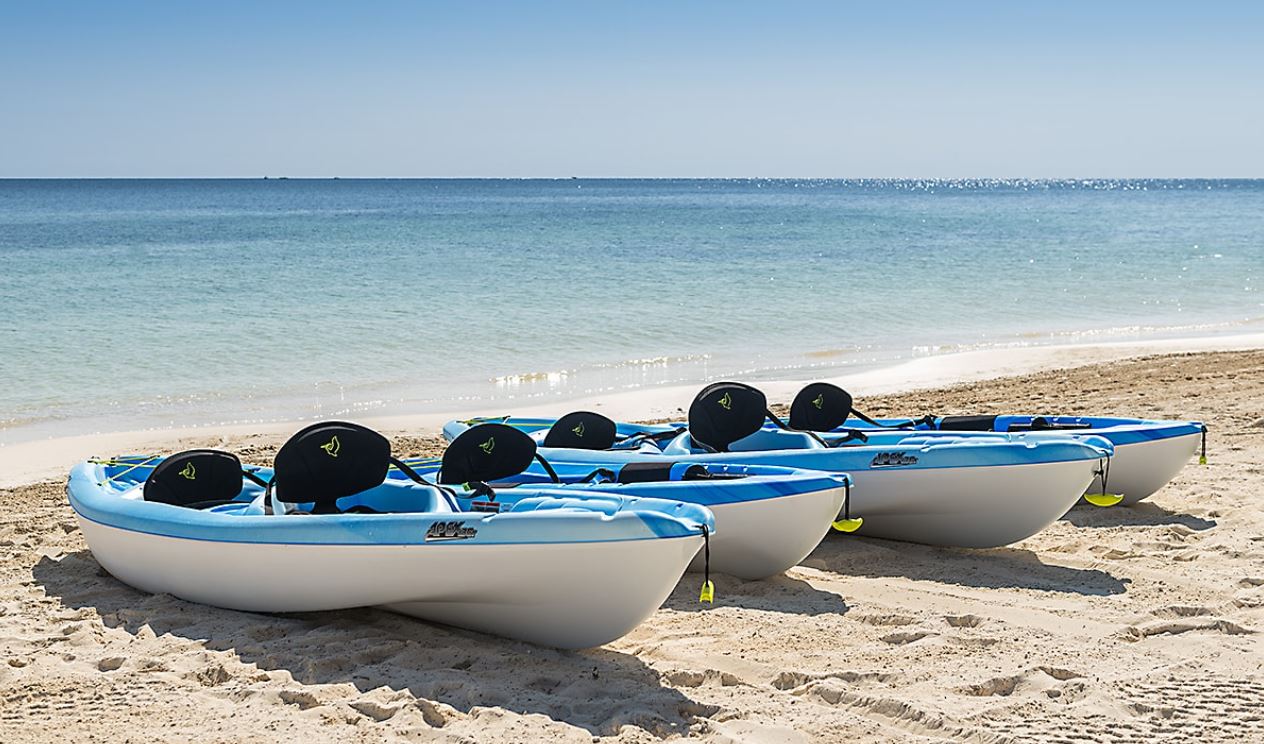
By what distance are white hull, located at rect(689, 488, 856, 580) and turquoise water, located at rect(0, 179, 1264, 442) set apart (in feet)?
23.9

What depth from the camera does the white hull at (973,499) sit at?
7121 mm

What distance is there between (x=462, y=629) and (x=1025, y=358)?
38.6ft

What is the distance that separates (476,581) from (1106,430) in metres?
4.36

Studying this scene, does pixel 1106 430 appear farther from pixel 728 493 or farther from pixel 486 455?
pixel 486 455

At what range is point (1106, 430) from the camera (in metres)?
8.10

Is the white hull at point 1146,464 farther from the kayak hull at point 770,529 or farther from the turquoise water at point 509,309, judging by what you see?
the turquoise water at point 509,309

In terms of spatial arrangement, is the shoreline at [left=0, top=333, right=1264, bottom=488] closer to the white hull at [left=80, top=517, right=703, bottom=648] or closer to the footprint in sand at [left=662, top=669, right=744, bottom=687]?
the white hull at [left=80, top=517, right=703, bottom=648]

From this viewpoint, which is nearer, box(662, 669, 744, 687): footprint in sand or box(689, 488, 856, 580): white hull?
box(662, 669, 744, 687): footprint in sand

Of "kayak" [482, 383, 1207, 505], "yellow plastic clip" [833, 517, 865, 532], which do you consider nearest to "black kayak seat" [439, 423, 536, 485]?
"yellow plastic clip" [833, 517, 865, 532]

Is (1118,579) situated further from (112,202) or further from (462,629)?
(112,202)

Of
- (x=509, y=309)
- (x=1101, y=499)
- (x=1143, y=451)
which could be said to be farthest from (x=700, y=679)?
(x=509, y=309)

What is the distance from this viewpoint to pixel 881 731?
473 cm

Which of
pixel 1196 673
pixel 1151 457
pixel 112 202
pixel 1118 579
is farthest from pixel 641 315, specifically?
pixel 112 202

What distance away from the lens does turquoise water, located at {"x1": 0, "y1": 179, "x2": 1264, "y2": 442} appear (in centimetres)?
1463
